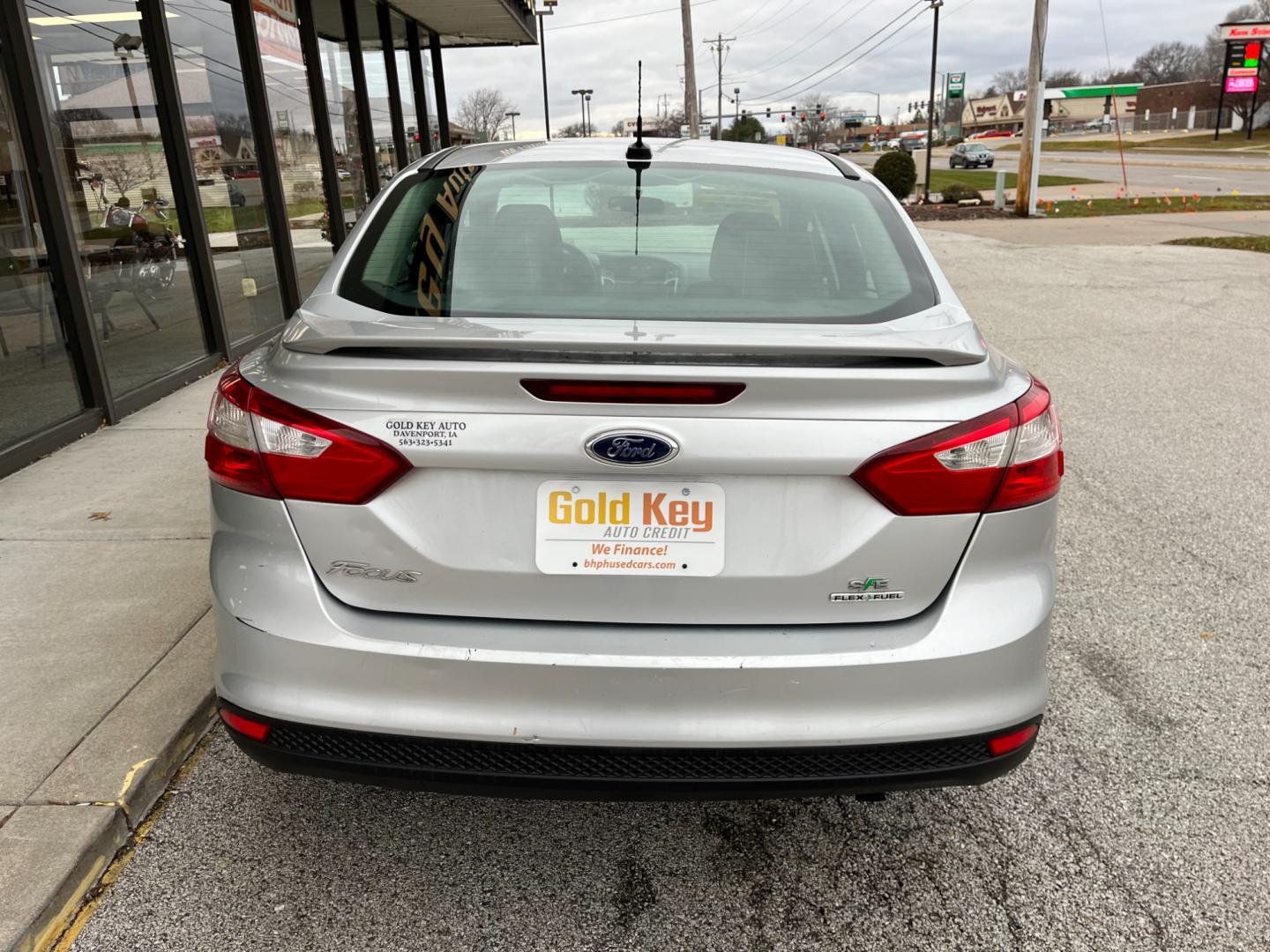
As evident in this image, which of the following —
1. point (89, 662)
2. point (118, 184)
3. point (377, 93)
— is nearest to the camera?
point (89, 662)

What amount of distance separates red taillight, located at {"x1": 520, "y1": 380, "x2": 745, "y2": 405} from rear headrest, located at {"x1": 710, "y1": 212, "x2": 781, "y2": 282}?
58 centimetres

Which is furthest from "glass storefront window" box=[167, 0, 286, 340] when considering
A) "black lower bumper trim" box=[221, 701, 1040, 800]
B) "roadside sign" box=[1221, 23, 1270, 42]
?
"roadside sign" box=[1221, 23, 1270, 42]

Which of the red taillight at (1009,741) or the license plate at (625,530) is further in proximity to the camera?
the red taillight at (1009,741)

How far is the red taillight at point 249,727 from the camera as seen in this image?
2125 mm

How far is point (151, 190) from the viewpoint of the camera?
733cm

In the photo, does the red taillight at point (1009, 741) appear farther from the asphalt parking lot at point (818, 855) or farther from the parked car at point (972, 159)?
the parked car at point (972, 159)

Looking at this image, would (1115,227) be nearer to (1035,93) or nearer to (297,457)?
(1035,93)

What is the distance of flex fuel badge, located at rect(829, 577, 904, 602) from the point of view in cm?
201

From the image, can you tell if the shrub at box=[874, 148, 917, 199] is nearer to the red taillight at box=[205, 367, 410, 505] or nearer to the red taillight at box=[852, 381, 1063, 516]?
the red taillight at box=[852, 381, 1063, 516]

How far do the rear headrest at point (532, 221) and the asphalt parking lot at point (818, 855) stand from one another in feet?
5.04

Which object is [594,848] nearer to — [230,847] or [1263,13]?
[230,847]

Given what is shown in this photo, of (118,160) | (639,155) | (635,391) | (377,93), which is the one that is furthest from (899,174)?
(635,391)

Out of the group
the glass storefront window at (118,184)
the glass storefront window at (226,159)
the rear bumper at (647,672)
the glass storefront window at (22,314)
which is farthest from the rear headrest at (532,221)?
the glass storefront window at (226,159)

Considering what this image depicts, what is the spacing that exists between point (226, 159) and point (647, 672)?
318 inches
